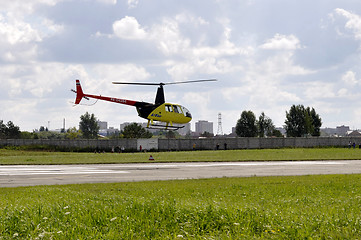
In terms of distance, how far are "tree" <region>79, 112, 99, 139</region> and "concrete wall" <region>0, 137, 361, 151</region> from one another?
286 feet

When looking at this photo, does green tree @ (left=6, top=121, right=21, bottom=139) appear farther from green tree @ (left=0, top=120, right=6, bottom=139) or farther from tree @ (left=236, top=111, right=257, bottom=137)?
tree @ (left=236, top=111, right=257, bottom=137)

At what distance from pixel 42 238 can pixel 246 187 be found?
11.2 m

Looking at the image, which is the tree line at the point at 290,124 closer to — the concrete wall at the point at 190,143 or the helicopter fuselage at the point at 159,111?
the concrete wall at the point at 190,143

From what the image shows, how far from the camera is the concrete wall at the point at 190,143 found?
245 ft

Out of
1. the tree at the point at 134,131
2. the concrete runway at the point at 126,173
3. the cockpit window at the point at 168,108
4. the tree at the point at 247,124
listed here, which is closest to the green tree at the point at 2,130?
the tree at the point at 134,131

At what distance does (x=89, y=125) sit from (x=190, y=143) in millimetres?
97682

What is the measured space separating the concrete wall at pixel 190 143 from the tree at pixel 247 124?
43.8 m

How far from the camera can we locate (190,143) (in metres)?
78.2

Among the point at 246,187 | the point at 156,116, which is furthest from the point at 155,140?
the point at 246,187

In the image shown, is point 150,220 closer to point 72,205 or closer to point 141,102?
point 72,205

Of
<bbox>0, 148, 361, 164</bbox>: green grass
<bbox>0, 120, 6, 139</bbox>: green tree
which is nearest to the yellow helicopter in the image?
<bbox>0, 148, 361, 164</bbox>: green grass

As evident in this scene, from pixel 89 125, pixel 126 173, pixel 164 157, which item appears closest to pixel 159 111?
pixel 164 157

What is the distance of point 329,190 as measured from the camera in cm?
1582

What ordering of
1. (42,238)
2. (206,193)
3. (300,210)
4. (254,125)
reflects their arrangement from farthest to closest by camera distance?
(254,125) < (206,193) < (300,210) < (42,238)
